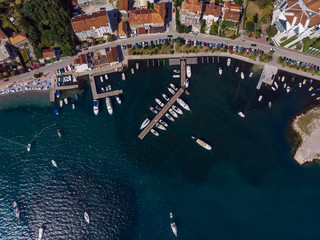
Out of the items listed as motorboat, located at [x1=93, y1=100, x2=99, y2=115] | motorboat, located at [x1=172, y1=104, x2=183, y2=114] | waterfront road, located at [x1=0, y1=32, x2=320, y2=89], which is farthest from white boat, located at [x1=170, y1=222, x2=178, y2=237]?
waterfront road, located at [x1=0, y1=32, x2=320, y2=89]

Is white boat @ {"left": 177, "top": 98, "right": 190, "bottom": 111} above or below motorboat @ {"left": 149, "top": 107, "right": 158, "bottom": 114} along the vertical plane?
above

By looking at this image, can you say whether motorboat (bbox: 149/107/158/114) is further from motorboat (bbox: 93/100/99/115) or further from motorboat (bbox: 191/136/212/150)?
motorboat (bbox: 93/100/99/115)

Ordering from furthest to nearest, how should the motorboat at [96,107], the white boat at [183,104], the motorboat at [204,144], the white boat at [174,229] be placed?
the motorboat at [96,107] → the white boat at [183,104] → the motorboat at [204,144] → the white boat at [174,229]

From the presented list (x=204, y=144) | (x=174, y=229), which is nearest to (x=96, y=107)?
(x=204, y=144)

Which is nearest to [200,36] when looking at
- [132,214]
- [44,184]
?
[132,214]

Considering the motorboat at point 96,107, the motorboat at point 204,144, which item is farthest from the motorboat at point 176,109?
the motorboat at point 96,107

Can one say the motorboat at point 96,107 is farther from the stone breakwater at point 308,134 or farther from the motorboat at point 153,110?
the stone breakwater at point 308,134

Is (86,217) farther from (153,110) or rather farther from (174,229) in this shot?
(153,110)
